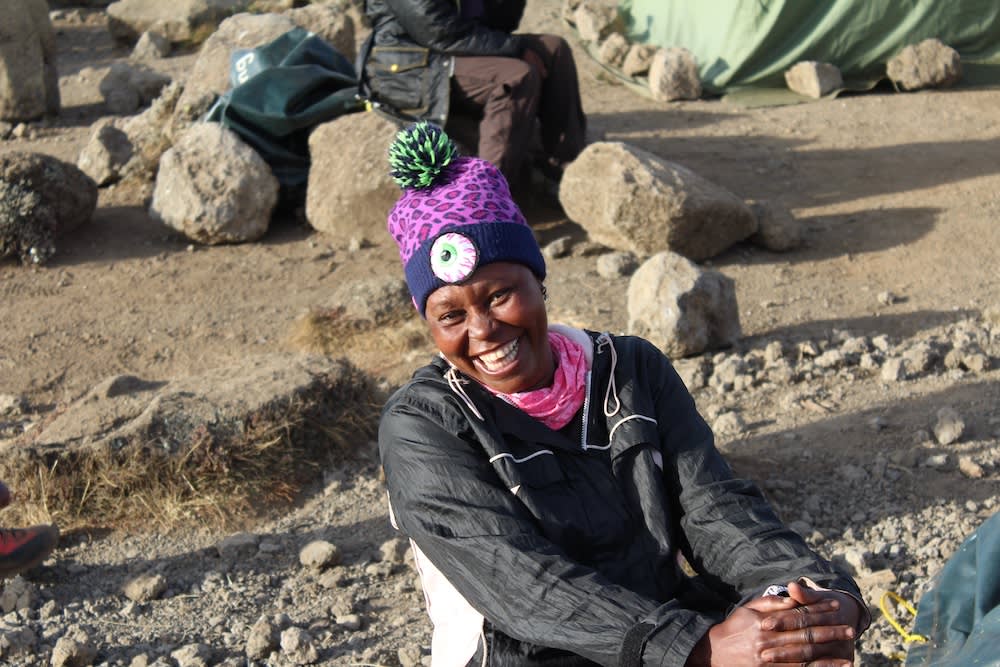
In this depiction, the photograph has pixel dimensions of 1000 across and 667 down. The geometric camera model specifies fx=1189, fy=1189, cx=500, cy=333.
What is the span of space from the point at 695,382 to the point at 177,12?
26.2 ft

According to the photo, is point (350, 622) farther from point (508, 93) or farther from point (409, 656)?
point (508, 93)

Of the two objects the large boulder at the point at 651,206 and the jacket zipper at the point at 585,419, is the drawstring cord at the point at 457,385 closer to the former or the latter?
the jacket zipper at the point at 585,419

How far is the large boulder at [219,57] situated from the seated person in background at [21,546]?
13.1ft

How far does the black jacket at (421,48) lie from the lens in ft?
20.4

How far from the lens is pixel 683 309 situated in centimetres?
480

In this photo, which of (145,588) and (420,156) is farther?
(145,588)

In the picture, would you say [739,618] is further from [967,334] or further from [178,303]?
[178,303]

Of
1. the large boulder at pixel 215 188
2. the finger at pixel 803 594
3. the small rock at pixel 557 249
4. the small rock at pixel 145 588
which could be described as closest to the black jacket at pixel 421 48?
the large boulder at pixel 215 188

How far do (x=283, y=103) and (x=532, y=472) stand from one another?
4981 millimetres

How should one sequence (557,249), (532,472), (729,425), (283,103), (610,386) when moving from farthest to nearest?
(283,103) → (557,249) → (729,425) → (610,386) → (532,472)

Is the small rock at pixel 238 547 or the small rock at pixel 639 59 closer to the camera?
the small rock at pixel 238 547

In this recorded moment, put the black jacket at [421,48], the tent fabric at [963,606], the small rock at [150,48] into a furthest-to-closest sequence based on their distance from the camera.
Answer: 1. the small rock at [150,48]
2. the black jacket at [421,48]
3. the tent fabric at [963,606]

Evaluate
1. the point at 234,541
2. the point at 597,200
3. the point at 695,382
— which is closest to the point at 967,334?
the point at 695,382

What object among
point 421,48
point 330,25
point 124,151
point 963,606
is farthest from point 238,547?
point 330,25
